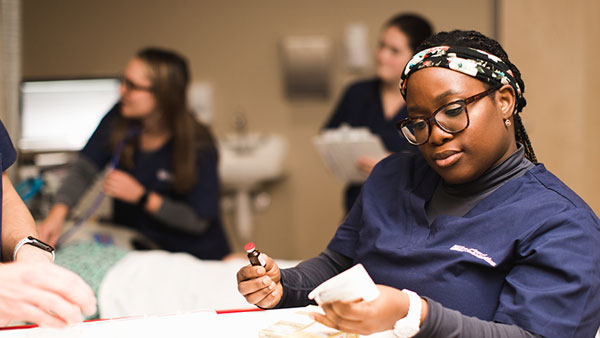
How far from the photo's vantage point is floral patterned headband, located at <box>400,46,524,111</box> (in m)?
1.02

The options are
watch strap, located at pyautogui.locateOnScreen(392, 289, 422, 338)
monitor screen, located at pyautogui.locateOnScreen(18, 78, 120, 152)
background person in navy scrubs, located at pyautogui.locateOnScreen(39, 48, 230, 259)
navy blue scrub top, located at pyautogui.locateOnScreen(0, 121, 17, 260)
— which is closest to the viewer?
watch strap, located at pyautogui.locateOnScreen(392, 289, 422, 338)

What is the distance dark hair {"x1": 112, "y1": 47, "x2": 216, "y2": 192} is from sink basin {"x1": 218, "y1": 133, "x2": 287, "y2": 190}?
84 cm

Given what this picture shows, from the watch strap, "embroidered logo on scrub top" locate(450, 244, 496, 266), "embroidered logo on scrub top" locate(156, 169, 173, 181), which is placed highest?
"embroidered logo on scrub top" locate(450, 244, 496, 266)

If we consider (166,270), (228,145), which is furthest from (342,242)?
(228,145)

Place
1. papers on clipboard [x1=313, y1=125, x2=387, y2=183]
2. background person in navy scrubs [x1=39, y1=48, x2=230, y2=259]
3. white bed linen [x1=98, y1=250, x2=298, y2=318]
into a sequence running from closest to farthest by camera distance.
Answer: white bed linen [x1=98, y1=250, x2=298, y2=318], papers on clipboard [x1=313, y1=125, x2=387, y2=183], background person in navy scrubs [x1=39, y1=48, x2=230, y2=259]

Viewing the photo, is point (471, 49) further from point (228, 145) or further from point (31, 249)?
point (228, 145)

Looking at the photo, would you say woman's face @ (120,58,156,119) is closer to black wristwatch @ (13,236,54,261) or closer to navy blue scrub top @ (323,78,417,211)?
navy blue scrub top @ (323,78,417,211)

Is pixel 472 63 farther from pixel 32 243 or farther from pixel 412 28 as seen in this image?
pixel 412 28

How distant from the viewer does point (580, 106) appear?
8.13 ft

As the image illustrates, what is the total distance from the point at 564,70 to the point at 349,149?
96 centimetres

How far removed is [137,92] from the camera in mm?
2336

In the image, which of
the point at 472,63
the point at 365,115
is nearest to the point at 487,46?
the point at 472,63

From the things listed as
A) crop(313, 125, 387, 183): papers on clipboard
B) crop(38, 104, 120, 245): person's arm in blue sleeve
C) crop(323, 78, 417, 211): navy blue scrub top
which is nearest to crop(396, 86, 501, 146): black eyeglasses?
crop(313, 125, 387, 183): papers on clipboard

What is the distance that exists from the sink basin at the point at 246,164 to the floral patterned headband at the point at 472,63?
2.30m
